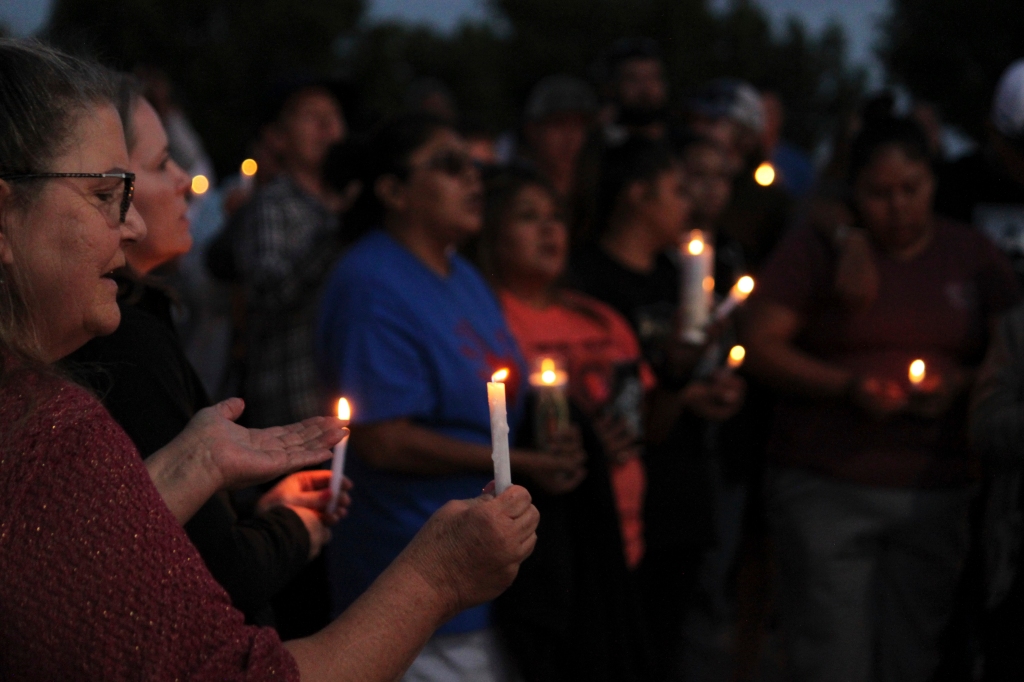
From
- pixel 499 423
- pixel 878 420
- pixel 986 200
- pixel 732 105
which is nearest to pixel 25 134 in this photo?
pixel 499 423

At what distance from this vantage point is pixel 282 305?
4395 mm

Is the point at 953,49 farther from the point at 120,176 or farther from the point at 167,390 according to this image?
the point at 120,176

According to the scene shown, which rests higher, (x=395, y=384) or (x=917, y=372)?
(x=395, y=384)

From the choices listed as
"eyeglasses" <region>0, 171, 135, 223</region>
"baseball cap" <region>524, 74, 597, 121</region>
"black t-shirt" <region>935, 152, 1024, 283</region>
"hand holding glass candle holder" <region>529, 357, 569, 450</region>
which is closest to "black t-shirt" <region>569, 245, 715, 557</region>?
"hand holding glass candle holder" <region>529, 357, 569, 450</region>

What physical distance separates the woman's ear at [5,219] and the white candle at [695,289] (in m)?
2.51

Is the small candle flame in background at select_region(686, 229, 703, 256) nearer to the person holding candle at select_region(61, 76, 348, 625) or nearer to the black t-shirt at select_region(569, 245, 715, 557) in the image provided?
the black t-shirt at select_region(569, 245, 715, 557)

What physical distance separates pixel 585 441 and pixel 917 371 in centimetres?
110

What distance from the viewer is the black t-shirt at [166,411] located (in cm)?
178

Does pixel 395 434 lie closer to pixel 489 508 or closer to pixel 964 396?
pixel 489 508

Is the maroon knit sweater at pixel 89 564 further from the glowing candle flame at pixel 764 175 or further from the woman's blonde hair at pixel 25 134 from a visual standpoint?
the glowing candle flame at pixel 764 175

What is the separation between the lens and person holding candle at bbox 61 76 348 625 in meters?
1.79

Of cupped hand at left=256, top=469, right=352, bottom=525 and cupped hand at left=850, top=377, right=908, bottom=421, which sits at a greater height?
cupped hand at left=256, top=469, right=352, bottom=525

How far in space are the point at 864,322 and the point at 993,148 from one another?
2.81ft

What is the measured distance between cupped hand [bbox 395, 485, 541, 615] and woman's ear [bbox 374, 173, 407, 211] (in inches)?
74.6
